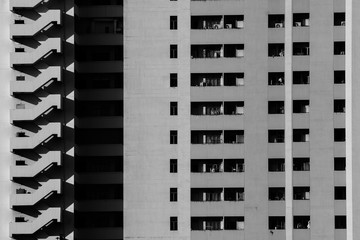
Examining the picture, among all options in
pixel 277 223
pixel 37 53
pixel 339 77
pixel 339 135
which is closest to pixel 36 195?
pixel 37 53

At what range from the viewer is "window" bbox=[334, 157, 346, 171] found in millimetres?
50469

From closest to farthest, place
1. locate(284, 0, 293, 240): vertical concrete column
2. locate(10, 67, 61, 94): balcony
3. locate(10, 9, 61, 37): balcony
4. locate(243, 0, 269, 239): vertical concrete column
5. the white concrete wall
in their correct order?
locate(10, 9, 61, 37): balcony
locate(10, 67, 61, 94): balcony
the white concrete wall
locate(284, 0, 293, 240): vertical concrete column
locate(243, 0, 269, 239): vertical concrete column

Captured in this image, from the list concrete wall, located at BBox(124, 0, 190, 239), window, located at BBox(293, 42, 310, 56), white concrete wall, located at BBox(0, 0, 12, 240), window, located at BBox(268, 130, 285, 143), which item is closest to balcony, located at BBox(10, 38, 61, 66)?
white concrete wall, located at BBox(0, 0, 12, 240)

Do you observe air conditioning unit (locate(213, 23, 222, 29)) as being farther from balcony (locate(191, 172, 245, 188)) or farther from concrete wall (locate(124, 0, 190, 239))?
balcony (locate(191, 172, 245, 188))

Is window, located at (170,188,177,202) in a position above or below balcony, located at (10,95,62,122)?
below

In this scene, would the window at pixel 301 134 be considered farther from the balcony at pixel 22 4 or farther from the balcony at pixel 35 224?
the balcony at pixel 22 4

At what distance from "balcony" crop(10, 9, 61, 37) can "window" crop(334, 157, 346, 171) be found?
23812mm

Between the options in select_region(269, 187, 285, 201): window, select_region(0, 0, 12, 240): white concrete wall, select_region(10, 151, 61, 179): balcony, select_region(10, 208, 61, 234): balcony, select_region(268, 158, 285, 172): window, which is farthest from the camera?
select_region(268, 158, 285, 172): window

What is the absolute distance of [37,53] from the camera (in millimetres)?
48875

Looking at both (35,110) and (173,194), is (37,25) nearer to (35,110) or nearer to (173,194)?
(35,110)

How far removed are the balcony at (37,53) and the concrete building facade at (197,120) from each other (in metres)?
0.60

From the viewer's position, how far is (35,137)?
160 ft

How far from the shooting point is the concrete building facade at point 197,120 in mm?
49719

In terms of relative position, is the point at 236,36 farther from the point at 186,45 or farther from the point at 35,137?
the point at 35,137
